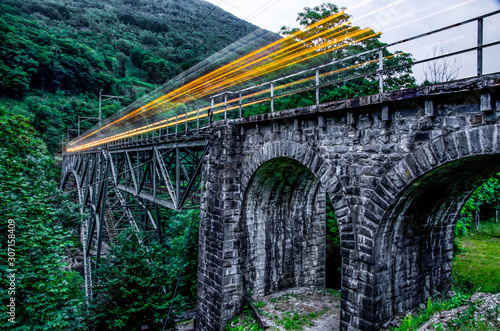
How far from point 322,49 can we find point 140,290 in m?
13.3

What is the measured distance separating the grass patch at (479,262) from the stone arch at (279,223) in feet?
13.6

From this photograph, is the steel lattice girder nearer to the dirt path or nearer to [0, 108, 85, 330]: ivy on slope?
[0, 108, 85, 330]: ivy on slope

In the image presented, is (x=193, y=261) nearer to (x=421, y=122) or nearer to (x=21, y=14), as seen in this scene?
(x=421, y=122)

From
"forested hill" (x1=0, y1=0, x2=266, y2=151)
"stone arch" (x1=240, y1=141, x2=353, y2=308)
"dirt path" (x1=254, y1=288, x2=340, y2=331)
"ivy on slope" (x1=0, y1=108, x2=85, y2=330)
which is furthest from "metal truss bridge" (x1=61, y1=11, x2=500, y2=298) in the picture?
"forested hill" (x1=0, y1=0, x2=266, y2=151)

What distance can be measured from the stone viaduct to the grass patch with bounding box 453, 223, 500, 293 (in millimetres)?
2299

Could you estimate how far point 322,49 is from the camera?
48.9ft

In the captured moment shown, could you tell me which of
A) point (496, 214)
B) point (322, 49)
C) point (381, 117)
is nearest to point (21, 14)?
point (322, 49)

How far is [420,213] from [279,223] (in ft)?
14.0

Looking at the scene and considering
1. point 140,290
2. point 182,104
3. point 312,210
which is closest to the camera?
point 140,290

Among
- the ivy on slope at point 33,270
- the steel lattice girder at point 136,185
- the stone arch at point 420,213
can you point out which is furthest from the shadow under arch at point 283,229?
the ivy on slope at point 33,270

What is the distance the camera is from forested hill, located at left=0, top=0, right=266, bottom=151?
38.5m

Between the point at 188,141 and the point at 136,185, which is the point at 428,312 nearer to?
the point at 188,141

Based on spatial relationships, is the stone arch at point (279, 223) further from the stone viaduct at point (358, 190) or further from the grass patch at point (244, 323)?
the grass patch at point (244, 323)

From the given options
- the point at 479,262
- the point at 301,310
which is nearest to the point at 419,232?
the point at 301,310
